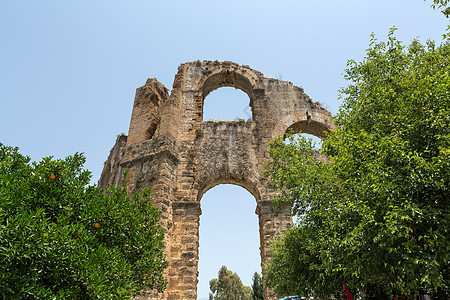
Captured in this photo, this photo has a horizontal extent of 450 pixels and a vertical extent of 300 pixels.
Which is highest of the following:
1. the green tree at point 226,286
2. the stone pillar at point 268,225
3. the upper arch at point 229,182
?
the upper arch at point 229,182

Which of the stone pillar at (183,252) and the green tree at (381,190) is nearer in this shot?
the green tree at (381,190)

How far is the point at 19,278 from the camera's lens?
324 centimetres

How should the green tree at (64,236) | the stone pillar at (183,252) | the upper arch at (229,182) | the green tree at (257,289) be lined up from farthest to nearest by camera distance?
the green tree at (257,289)
the upper arch at (229,182)
the stone pillar at (183,252)
the green tree at (64,236)

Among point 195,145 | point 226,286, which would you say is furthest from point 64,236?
point 226,286

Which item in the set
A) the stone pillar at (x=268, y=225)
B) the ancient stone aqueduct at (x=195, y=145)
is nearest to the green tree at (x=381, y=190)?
the stone pillar at (x=268, y=225)

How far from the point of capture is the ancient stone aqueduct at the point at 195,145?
9.62 metres

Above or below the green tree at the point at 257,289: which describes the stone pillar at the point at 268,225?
above

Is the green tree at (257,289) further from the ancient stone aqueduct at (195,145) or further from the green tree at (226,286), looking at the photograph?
the ancient stone aqueduct at (195,145)

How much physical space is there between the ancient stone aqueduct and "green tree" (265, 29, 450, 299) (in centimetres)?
332

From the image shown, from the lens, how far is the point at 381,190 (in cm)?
402

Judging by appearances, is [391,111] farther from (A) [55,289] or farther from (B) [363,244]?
(A) [55,289]

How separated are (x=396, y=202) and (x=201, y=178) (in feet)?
23.7

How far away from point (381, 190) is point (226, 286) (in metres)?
37.0

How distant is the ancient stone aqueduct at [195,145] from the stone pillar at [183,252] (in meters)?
0.03
